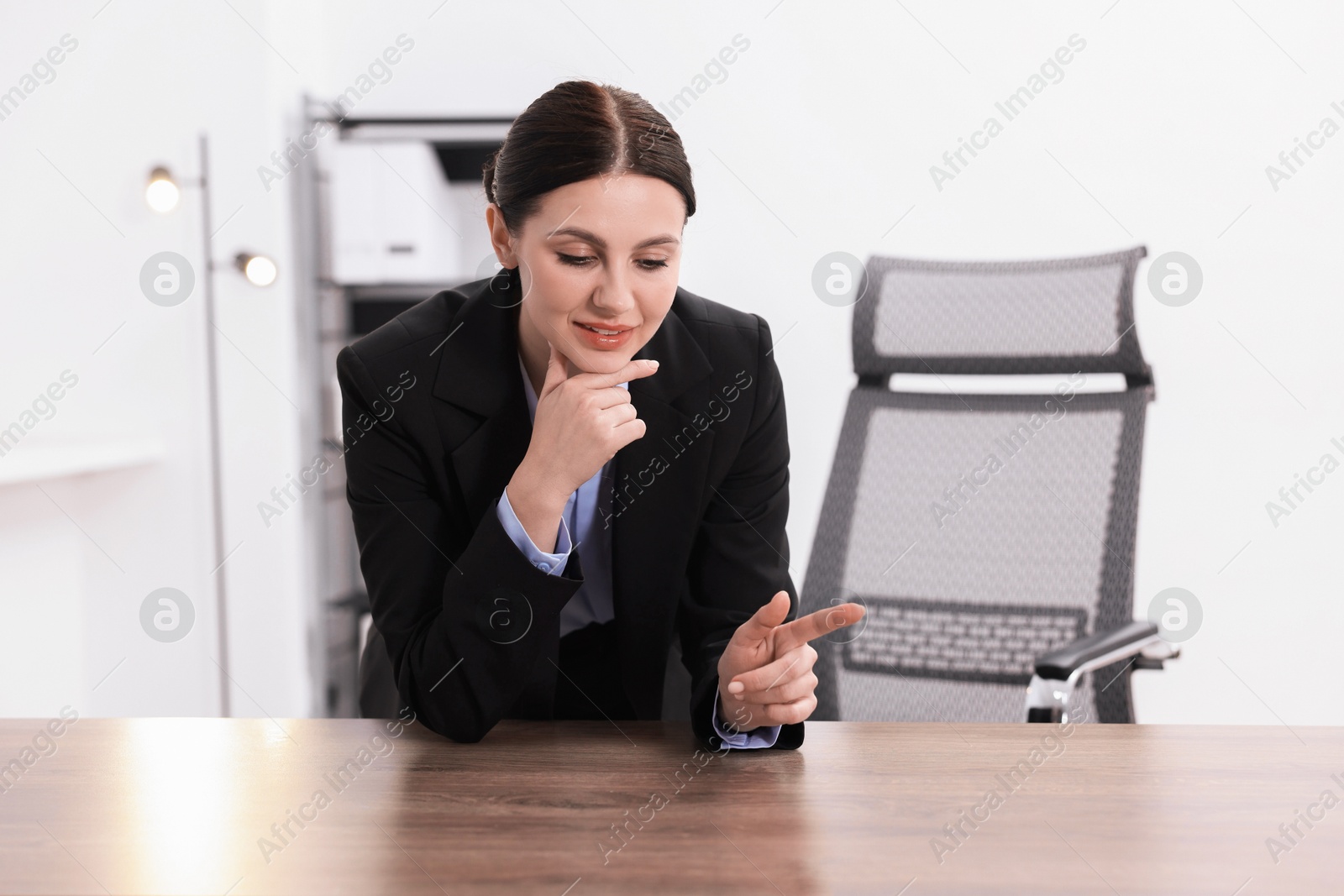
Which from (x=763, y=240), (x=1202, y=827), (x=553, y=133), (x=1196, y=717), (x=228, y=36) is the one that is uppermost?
(x=228, y=36)

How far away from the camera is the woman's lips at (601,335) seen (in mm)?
916

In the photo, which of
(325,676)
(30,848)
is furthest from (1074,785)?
(325,676)

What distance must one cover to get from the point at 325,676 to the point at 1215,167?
2.67m

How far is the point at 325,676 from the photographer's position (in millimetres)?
2537

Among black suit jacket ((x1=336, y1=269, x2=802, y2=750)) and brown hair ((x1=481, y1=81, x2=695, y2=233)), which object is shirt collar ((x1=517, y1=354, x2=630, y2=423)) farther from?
brown hair ((x1=481, y1=81, x2=695, y2=233))

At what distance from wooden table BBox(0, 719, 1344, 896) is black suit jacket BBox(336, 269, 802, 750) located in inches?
5.2

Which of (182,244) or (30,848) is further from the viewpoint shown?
(182,244)

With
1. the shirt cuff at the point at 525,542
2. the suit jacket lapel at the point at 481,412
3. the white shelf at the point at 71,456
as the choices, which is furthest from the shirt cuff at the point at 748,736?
the white shelf at the point at 71,456

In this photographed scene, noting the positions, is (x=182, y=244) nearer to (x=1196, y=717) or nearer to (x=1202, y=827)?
(x=1202, y=827)

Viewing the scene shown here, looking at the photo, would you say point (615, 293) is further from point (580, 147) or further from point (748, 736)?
point (748, 736)

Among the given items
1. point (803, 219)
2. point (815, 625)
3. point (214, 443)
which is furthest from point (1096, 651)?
point (214, 443)

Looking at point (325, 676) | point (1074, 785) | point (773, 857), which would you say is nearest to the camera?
point (773, 857)

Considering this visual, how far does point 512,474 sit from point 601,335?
0.20 metres

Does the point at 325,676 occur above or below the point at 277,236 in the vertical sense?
below
